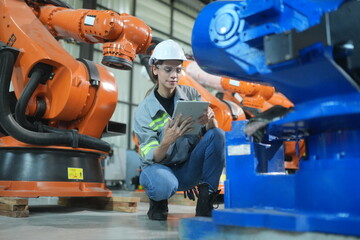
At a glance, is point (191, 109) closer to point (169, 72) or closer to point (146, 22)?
point (169, 72)

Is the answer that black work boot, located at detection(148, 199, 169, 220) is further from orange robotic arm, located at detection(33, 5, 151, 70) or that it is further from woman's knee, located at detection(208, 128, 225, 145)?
orange robotic arm, located at detection(33, 5, 151, 70)

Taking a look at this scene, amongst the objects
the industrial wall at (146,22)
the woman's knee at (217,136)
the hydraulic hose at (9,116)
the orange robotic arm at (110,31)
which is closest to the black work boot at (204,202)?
the woman's knee at (217,136)

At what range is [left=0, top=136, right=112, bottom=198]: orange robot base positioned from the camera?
2.61 m

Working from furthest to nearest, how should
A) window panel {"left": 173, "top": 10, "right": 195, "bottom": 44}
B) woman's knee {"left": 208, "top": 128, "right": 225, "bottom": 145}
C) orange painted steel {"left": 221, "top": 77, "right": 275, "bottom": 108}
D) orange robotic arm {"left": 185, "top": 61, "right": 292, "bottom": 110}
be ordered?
window panel {"left": 173, "top": 10, "right": 195, "bottom": 44}
orange painted steel {"left": 221, "top": 77, "right": 275, "bottom": 108}
orange robotic arm {"left": 185, "top": 61, "right": 292, "bottom": 110}
woman's knee {"left": 208, "top": 128, "right": 225, "bottom": 145}

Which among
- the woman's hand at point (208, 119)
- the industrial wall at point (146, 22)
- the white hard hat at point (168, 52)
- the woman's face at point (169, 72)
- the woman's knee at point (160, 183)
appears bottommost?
the woman's knee at point (160, 183)

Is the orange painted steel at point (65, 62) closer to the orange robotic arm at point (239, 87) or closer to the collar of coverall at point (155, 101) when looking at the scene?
the collar of coverall at point (155, 101)

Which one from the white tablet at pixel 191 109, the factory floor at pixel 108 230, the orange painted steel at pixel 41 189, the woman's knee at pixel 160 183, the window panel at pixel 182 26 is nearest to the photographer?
the factory floor at pixel 108 230

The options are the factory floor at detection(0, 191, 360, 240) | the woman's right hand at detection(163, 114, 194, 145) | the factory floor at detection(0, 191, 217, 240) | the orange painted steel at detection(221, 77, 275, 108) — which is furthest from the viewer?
the orange painted steel at detection(221, 77, 275, 108)

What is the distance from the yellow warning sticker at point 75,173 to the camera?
9.10ft

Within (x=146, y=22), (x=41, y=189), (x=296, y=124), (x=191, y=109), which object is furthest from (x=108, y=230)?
(x=146, y=22)

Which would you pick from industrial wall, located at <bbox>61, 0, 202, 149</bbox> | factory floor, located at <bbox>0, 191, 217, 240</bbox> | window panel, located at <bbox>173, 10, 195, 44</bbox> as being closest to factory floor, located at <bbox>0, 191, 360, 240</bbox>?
factory floor, located at <bbox>0, 191, 217, 240</bbox>

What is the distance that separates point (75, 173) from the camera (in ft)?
9.21

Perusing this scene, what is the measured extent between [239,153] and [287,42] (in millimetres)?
519

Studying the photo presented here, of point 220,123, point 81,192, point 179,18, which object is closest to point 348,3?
point 81,192
